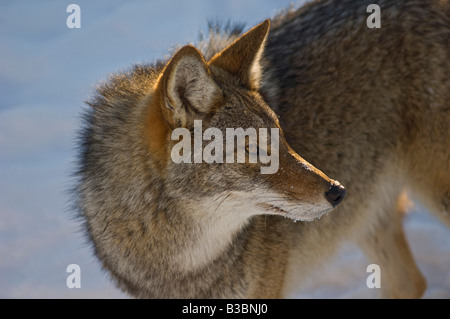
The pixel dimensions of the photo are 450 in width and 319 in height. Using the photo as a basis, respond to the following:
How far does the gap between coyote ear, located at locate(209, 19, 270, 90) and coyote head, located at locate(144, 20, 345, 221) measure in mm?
162

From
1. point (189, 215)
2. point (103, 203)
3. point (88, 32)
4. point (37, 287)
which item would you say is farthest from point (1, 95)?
point (189, 215)

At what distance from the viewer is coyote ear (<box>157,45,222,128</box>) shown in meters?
2.83

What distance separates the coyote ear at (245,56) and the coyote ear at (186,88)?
1.07 feet

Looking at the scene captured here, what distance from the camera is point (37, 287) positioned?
193 inches

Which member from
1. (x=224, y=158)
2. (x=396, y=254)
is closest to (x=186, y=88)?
(x=224, y=158)

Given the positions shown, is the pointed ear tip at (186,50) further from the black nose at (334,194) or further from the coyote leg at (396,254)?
the coyote leg at (396,254)

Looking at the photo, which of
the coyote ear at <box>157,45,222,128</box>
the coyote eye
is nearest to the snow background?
the coyote ear at <box>157,45,222,128</box>

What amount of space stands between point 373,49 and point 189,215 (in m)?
1.88

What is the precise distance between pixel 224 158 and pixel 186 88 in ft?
1.43

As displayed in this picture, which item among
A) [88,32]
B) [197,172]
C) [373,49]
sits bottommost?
[197,172]

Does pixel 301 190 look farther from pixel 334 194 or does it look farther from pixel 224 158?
pixel 224 158

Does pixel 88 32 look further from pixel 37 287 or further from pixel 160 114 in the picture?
pixel 160 114

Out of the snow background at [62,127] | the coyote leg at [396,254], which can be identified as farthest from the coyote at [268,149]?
the snow background at [62,127]

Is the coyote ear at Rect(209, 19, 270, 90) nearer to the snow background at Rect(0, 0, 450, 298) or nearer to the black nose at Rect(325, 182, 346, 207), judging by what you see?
the black nose at Rect(325, 182, 346, 207)
